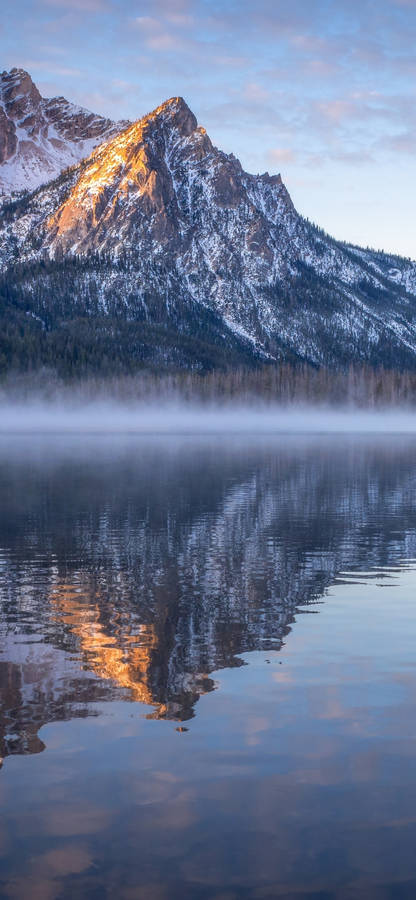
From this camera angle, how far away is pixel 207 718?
14.1m

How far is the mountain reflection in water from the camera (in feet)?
52.3

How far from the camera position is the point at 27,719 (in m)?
13.9

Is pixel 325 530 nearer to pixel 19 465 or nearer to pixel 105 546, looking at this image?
pixel 105 546

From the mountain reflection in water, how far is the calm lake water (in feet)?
0.30

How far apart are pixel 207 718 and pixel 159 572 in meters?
13.3

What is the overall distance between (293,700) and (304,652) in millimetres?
3257

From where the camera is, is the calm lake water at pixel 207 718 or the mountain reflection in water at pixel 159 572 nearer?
the calm lake water at pixel 207 718

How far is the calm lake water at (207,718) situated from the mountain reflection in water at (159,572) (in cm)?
Result: 9

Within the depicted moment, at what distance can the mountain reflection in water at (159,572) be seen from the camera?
15938 millimetres

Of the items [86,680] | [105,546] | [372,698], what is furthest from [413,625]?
[105,546]

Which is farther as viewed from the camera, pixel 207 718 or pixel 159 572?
pixel 159 572

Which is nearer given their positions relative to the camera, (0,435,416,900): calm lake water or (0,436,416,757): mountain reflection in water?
(0,435,416,900): calm lake water

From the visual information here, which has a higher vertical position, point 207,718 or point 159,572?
point 207,718

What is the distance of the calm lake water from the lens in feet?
32.2
